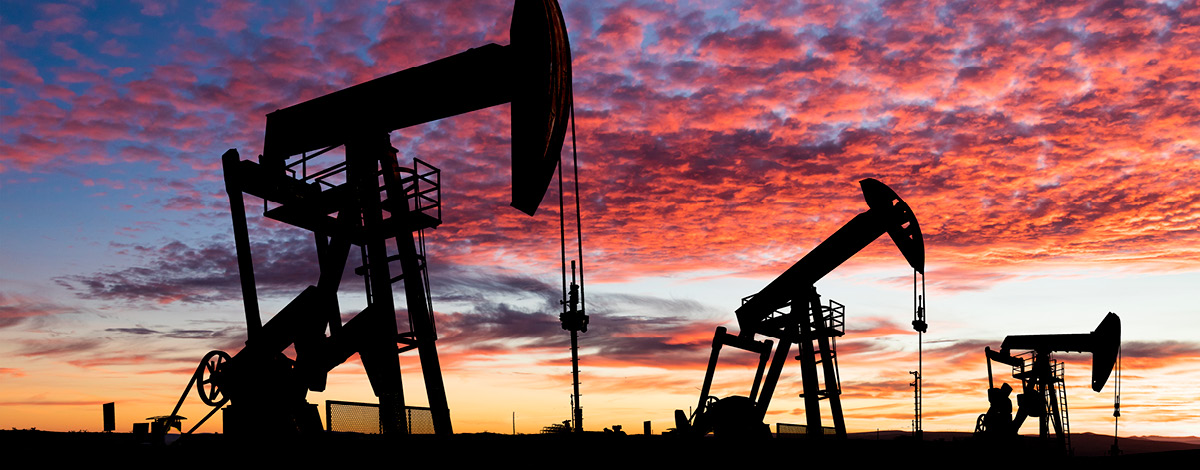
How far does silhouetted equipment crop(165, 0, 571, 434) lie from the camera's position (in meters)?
13.3

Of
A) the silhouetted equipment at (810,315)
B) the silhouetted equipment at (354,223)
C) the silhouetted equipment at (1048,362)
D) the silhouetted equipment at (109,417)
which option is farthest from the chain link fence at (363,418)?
the silhouetted equipment at (1048,362)

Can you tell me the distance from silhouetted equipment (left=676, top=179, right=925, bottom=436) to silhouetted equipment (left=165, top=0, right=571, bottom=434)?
9.95m

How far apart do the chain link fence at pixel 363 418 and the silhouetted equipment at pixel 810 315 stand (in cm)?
932

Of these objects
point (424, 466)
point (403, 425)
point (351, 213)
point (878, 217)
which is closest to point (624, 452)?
point (424, 466)

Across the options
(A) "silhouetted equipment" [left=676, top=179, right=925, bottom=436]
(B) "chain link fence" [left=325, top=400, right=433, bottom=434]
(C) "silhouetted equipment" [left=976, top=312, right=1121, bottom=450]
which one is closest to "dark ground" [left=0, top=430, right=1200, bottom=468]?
(B) "chain link fence" [left=325, top=400, right=433, bottom=434]

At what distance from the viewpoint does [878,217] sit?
23516 millimetres

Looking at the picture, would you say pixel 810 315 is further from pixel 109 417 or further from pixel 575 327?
pixel 109 417

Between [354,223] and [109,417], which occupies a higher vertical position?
[354,223]

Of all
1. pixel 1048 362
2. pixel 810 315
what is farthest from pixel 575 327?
pixel 1048 362

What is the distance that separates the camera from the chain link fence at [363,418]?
537 inches

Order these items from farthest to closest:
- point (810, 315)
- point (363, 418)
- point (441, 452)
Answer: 1. point (810, 315)
2. point (363, 418)
3. point (441, 452)

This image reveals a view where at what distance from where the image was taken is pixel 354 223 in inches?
583

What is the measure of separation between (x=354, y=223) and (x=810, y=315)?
1501 centimetres

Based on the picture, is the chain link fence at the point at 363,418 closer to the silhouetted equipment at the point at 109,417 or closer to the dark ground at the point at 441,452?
the dark ground at the point at 441,452
